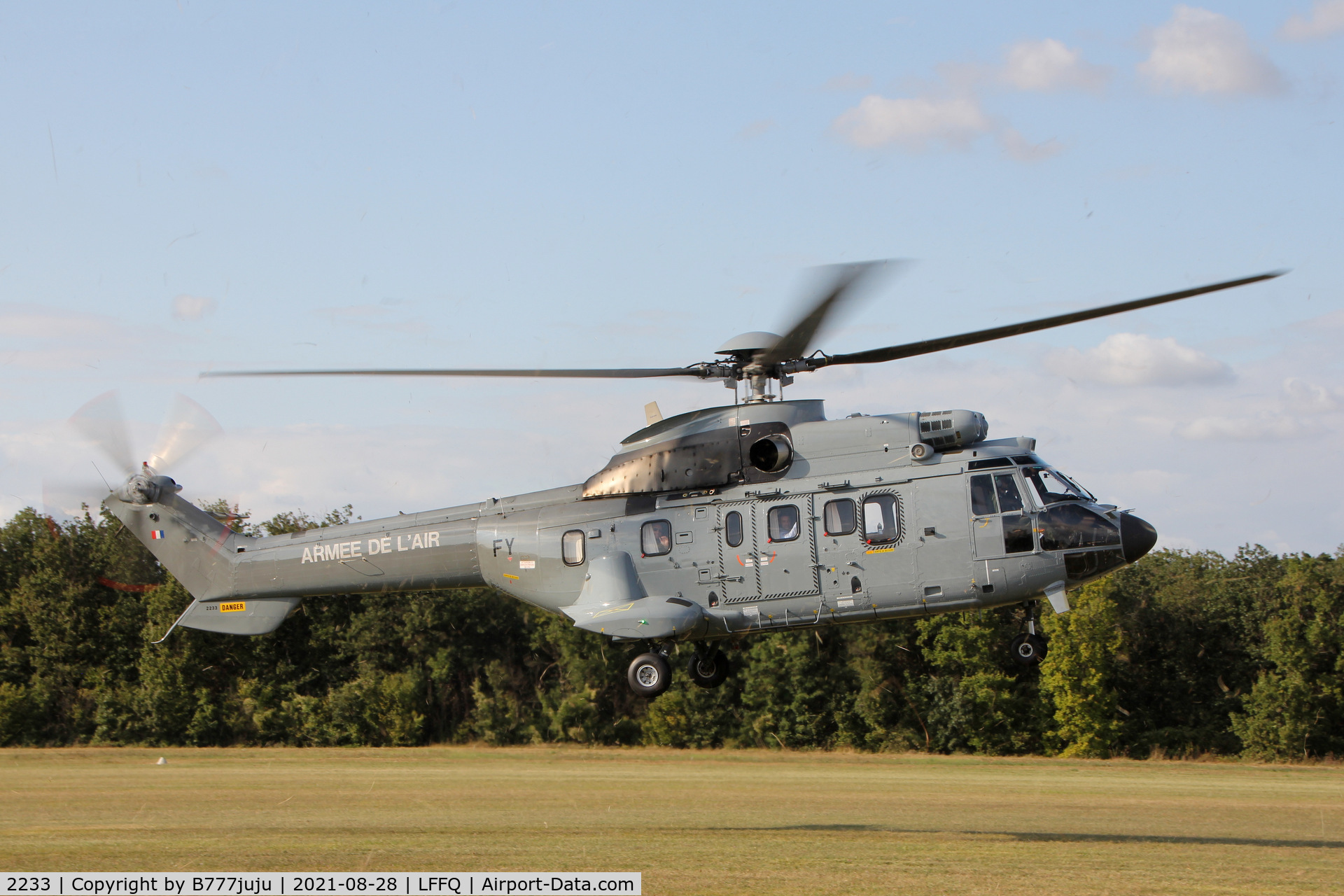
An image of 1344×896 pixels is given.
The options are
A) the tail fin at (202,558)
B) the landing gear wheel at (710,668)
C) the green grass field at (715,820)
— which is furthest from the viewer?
the green grass field at (715,820)

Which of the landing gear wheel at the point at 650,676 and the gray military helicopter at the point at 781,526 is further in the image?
the landing gear wheel at the point at 650,676

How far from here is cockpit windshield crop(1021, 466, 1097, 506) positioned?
1598 centimetres

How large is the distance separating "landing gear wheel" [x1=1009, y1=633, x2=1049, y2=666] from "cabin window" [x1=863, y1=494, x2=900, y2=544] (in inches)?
90.0

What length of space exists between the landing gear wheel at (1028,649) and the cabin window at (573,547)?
6455 millimetres

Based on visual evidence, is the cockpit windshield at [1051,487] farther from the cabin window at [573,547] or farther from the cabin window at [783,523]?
the cabin window at [573,547]

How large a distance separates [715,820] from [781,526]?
1674 centimetres

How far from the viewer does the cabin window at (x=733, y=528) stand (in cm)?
1689

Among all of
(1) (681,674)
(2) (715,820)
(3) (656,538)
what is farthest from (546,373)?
(1) (681,674)

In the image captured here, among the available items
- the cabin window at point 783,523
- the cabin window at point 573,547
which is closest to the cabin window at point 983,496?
the cabin window at point 783,523

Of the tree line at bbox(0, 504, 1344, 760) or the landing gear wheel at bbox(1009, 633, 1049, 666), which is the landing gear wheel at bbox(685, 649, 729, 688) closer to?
the landing gear wheel at bbox(1009, 633, 1049, 666)

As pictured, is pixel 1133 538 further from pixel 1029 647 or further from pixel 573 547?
pixel 573 547

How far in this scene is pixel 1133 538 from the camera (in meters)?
15.6

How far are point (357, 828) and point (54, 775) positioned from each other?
73.0 feet

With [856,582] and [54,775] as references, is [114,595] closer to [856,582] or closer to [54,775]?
[54,775]
